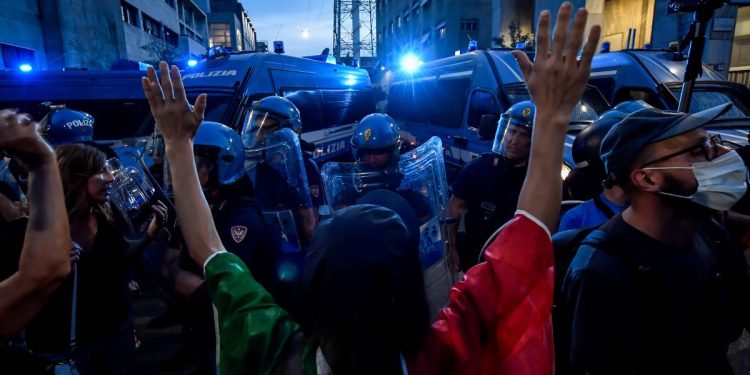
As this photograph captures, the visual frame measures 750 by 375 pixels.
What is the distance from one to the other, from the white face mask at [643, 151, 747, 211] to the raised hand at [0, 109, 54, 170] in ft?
6.86

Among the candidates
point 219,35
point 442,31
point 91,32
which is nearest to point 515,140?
point 91,32

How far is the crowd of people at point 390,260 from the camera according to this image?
0.96 m

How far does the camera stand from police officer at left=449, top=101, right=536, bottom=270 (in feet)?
10.7

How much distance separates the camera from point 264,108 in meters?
4.41

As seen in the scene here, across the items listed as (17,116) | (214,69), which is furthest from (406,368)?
(214,69)

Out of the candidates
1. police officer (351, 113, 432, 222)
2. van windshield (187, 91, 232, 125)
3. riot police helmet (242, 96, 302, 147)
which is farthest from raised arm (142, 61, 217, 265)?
van windshield (187, 91, 232, 125)

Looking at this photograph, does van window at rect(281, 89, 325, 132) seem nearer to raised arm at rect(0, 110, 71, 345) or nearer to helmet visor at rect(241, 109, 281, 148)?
helmet visor at rect(241, 109, 281, 148)

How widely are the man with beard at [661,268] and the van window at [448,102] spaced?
18.1 feet

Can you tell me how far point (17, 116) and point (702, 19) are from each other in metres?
4.27

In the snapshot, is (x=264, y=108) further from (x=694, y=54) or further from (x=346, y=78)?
(x=346, y=78)

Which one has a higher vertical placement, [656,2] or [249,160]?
[656,2]

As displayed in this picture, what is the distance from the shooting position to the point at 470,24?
26.5m

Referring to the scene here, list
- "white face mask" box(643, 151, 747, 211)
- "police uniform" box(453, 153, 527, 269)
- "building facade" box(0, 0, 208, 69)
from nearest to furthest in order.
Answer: "white face mask" box(643, 151, 747, 211) → "police uniform" box(453, 153, 527, 269) → "building facade" box(0, 0, 208, 69)

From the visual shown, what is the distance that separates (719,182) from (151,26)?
120 ft
